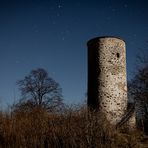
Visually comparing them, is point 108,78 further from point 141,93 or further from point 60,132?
point 60,132

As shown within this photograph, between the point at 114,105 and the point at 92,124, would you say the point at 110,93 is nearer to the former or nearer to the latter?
the point at 114,105

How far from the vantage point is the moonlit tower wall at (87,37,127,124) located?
53.6 ft

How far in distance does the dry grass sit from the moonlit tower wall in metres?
6.81

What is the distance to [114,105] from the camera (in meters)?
16.4

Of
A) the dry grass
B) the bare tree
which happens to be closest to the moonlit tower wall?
the bare tree

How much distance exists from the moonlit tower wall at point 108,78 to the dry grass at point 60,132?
6814 mm

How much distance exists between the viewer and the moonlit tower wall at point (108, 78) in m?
16.3

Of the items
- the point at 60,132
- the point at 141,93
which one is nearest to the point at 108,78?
the point at 141,93

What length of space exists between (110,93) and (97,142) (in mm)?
7987

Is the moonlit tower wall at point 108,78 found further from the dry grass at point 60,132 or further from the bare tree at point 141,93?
the dry grass at point 60,132

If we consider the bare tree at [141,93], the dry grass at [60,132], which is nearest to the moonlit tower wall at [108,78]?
the bare tree at [141,93]

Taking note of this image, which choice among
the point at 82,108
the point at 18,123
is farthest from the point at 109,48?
the point at 18,123

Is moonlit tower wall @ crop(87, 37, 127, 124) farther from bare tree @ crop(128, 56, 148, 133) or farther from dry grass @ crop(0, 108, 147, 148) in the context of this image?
dry grass @ crop(0, 108, 147, 148)

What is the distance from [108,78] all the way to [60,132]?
8.05 metres
